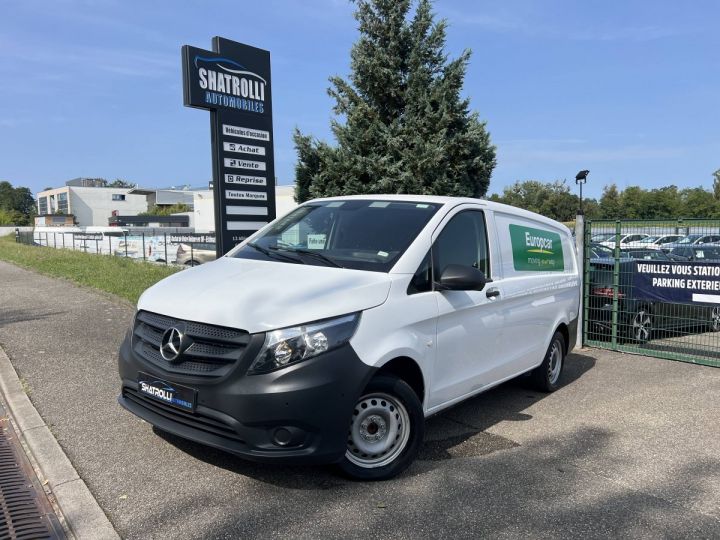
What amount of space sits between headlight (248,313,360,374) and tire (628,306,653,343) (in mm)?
5946

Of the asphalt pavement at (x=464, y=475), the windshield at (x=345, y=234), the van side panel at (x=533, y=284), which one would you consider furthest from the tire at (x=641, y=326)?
the windshield at (x=345, y=234)

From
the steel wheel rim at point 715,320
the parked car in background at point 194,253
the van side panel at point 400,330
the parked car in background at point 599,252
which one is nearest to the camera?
the van side panel at point 400,330

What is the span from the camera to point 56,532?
10.1ft

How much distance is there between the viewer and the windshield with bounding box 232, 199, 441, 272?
405cm

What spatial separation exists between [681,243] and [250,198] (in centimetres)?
602

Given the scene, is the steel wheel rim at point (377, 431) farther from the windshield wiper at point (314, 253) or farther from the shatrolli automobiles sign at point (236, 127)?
the shatrolli automobiles sign at point (236, 127)

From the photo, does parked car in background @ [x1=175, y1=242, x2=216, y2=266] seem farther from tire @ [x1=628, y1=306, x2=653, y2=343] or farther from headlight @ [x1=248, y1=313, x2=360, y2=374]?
headlight @ [x1=248, y1=313, x2=360, y2=374]

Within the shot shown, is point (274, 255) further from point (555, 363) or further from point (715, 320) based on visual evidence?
point (715, 320)

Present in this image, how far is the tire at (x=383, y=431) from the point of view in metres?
3.52

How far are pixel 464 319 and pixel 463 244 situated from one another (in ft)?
2.05

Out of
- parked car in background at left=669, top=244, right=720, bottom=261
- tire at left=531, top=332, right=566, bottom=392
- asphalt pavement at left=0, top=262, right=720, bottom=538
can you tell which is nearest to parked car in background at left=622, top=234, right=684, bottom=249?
parked car in background at left=669, top=244, right=720, bottom=261

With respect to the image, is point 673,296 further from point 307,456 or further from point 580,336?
point 307,456

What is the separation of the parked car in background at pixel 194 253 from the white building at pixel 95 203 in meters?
109

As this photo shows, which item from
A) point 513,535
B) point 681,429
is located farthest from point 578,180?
point 513,535
